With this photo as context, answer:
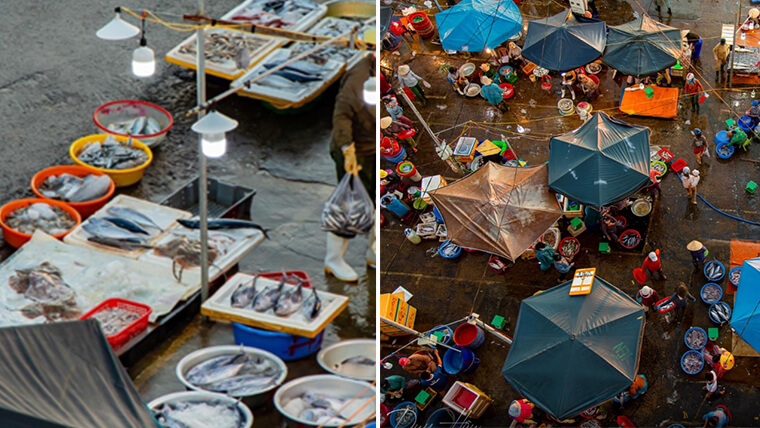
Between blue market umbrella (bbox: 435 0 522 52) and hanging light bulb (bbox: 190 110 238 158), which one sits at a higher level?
hanging light bulb (bbox: 190 110 238 158)

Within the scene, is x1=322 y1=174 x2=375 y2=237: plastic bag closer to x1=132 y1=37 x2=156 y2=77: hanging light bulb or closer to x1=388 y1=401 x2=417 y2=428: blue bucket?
x1=388 y1=401 x2=417 y2=428: blue bucket

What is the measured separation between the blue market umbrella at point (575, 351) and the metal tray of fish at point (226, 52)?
29.5 ft

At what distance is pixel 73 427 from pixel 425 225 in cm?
738

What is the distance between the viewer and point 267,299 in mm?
13297

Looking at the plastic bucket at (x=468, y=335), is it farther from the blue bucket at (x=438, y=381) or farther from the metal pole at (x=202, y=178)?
the metal pole at (x=202, y=178)

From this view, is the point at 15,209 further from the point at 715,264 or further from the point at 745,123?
the point at 745,123

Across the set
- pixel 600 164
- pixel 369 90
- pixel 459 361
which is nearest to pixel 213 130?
pixel 369 90

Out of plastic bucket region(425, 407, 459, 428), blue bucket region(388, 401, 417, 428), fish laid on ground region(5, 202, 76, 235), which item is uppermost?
fish laid on ground region(5, 202, 76, 235)

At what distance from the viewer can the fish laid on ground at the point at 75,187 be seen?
599 inches

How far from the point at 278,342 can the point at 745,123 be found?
9.05 m

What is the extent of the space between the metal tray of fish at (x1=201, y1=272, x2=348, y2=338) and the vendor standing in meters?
1.13

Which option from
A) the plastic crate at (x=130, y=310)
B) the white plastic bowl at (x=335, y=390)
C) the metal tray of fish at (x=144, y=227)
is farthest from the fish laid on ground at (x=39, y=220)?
the white plastic bowl at (x=335, y=390)

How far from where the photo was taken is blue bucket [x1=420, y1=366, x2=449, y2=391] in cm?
1255

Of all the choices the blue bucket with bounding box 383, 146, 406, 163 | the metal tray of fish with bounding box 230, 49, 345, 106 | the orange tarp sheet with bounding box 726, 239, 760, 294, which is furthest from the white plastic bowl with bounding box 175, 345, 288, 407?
the orange tarp sheet with bounding box 726, 239, 760, 294
